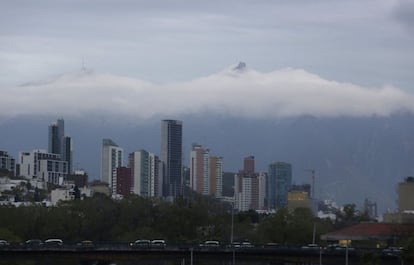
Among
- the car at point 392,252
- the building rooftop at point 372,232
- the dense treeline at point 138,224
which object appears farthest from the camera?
the building rooftop at point 372,232

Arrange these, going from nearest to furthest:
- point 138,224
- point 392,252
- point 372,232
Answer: point 392,252 < point 138,224 < point 372,232

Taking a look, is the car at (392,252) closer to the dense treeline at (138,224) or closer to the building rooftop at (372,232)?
the building rooftop at (372,232)

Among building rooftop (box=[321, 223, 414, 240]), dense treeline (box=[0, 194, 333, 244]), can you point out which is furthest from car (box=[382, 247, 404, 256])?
dense treeline (box=[0, 194, 333, 244])

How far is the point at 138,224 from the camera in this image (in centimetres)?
17425

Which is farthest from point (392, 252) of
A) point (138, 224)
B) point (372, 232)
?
point (138, 224)

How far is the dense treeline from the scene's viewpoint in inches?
6526

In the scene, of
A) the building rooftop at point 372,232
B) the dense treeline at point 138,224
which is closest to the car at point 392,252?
the building rooftop at point 372,232

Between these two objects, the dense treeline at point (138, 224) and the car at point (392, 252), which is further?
the dense treeline at point (138, 224)

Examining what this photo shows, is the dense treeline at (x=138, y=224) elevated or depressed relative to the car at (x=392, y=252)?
elevated

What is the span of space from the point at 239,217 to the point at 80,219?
33.3 metres

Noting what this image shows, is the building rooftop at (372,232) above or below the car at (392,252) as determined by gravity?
above

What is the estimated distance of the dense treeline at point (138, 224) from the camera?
166 meters

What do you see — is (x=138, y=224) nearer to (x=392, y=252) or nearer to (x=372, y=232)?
(x=372, y=232)

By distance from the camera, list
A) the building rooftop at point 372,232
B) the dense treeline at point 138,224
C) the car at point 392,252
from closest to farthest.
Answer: the car at point 392,252, the dense treeline at point 138,224, the building rooftop at point 372,232
